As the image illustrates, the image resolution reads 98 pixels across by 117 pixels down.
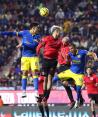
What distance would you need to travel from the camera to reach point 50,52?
73.4 feet

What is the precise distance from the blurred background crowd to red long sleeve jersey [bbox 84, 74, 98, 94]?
25.5 ft

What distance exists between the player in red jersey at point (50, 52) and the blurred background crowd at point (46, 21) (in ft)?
34.1

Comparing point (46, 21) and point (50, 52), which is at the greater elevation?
point (50, 52)

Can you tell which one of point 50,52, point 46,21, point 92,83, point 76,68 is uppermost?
point 50,52

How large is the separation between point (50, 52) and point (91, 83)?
3.76 m

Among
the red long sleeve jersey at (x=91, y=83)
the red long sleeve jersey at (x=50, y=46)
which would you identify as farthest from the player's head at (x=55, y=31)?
the red long sleeve jersey at (x=91, y=83)

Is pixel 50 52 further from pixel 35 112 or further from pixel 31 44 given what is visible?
pixel 35 112

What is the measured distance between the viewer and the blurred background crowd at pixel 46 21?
115 ft

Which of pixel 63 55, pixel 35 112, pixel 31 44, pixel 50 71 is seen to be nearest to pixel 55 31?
pixel 31 44

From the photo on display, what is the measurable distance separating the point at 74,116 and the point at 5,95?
8950 mm

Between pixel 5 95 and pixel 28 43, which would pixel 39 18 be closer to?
pixel 5 95

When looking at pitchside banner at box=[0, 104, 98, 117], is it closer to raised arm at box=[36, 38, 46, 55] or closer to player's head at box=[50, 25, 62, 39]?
raised arm at box=[36, 38, 46, 55]

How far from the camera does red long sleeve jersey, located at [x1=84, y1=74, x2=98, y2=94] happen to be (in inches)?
1001

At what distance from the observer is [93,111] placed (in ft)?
78.3
